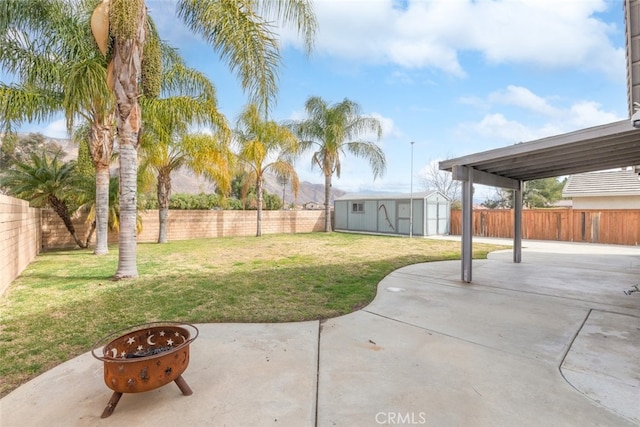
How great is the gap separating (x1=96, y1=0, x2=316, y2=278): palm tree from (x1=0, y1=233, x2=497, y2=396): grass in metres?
2.74

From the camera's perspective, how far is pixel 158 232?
44.1 feet

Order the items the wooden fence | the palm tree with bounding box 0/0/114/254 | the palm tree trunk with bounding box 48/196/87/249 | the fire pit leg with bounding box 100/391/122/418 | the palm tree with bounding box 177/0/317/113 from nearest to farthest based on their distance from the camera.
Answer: the fire pit leg with bounding box 100/391/122/418
the palm tree with bounding box 177/0/317/113
the palm tree with bounding box 0/0/114/254
the palm tree trunk with bounding box 48/196/87/249
the wooden fence

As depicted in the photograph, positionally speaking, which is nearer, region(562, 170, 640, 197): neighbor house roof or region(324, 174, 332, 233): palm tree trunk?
region(562, 170, 640, 197): neighbor house roof

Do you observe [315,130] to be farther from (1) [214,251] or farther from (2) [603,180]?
(2) [603,180]

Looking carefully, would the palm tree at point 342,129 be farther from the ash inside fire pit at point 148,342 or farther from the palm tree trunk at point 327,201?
the ash inside fire pit at point 148,342

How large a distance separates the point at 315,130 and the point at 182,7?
11208mm

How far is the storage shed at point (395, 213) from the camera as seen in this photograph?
16359mm

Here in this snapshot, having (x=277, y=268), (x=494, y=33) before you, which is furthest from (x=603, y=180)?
(x=277, y=268)

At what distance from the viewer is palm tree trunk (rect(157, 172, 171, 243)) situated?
39.3 feet

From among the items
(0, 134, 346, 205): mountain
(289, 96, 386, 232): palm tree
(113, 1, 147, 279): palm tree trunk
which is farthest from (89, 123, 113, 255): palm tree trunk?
(289, 96, 386, 232): palm tree

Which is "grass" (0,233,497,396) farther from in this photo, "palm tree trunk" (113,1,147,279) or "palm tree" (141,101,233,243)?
"palm tree" (141,101,233,243)

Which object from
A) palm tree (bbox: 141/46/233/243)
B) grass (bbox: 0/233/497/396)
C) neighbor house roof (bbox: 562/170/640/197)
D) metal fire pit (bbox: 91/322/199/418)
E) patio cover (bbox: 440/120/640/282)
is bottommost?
grass (bbox: 0/233/497/396)

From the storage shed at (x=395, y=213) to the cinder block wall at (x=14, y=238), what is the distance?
14.7 m

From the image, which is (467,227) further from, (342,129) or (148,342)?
(342,129)
